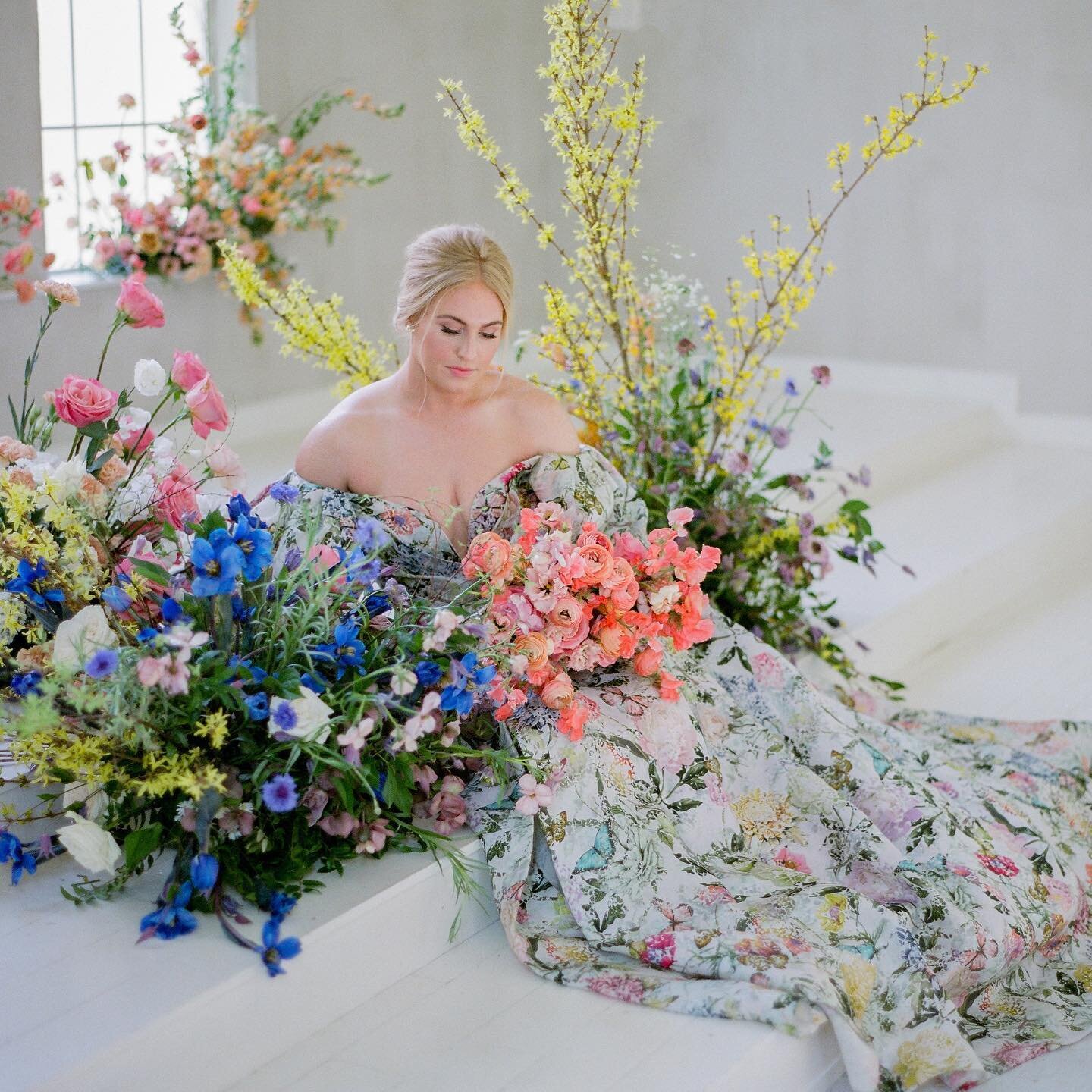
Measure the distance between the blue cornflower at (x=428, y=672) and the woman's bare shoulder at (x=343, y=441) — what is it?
24.5 inches

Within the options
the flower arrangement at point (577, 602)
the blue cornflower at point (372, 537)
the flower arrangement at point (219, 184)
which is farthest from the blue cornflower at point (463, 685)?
the flower arrangement at point (219, 184)

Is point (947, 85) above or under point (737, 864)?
above

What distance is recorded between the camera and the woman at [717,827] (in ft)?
6.91

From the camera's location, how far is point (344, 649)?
80.0 inches

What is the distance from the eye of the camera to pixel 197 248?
4.76 metres

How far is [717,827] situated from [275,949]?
83cm

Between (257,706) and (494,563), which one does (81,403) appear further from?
(494,563)

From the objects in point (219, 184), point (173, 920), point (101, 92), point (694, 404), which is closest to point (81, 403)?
point (173, 920)

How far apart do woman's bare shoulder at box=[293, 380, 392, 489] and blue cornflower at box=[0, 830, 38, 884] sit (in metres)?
0.83

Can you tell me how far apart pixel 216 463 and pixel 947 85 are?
4452 millimetres

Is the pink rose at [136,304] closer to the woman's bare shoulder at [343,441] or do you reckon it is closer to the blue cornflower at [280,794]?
the woman's bare shoulder at [343,441]

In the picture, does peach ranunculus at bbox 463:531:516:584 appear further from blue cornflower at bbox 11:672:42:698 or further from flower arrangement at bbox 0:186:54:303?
flower arrangement at bbox 0:186:54:303

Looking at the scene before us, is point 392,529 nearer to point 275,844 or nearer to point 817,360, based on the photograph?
point 275,844

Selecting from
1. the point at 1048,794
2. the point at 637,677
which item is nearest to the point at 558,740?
the point at 637,677
